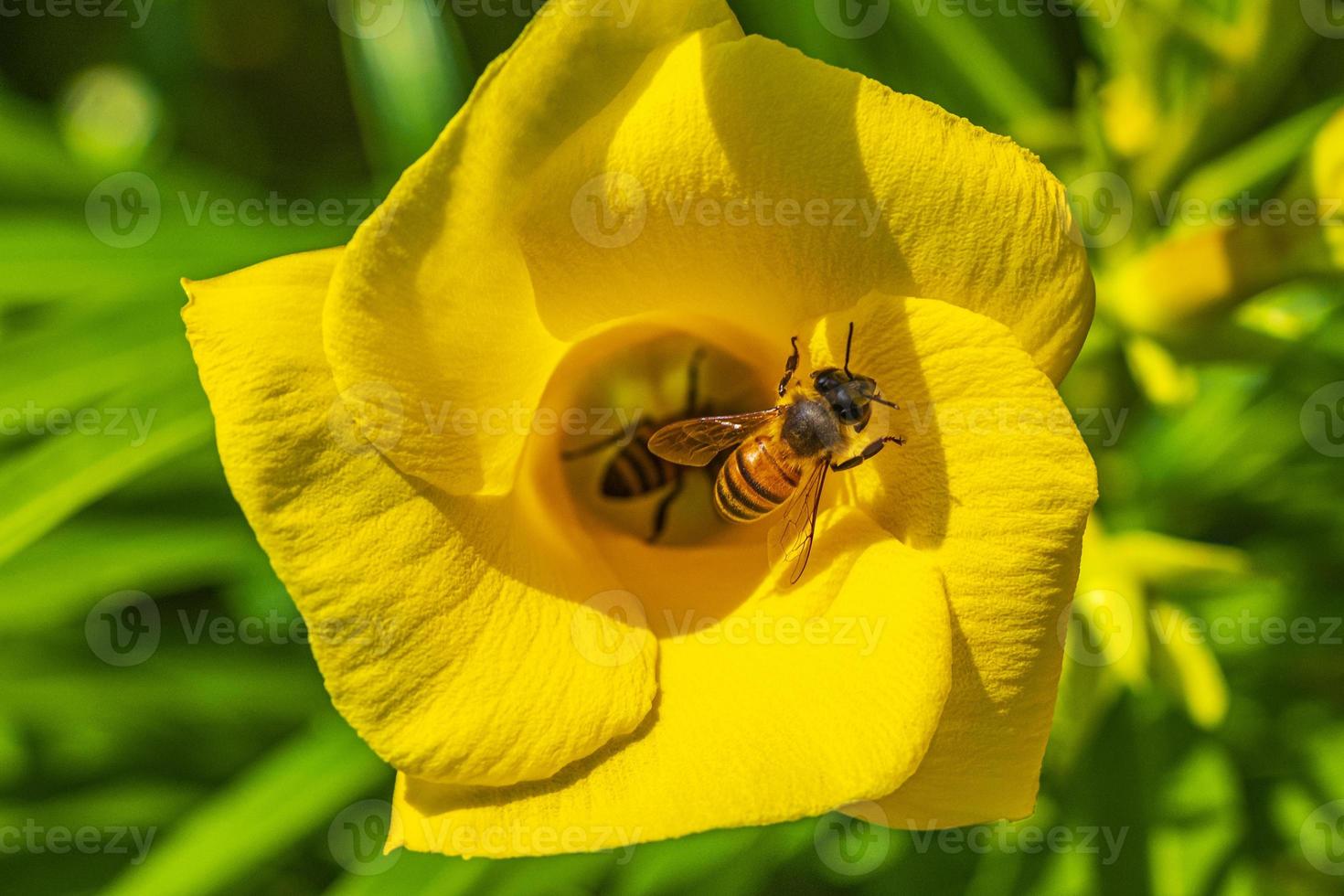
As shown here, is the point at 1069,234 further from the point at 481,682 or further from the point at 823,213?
the point at 481,682

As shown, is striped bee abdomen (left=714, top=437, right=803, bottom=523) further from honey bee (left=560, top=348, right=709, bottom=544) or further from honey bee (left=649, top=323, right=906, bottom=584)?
honey bee (left=560, top=348, right=709, bottom=544)

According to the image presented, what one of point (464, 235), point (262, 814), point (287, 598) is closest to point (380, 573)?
point (464, 235)

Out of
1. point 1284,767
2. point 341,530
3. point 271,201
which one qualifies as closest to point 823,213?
point 341,530

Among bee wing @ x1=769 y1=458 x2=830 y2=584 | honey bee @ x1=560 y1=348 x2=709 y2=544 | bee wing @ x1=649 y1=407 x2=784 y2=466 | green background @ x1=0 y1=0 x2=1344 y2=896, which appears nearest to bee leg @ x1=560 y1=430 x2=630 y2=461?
honey bee @ x1=560 y1=348 x2=709 y2=544

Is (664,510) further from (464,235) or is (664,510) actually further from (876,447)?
(464,235)

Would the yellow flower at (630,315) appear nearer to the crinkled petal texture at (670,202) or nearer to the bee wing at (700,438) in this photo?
the crinkled petal texture at (670,202)

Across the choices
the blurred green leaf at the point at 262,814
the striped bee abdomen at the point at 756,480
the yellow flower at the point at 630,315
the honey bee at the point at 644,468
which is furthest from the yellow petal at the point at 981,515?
the blurred green leaf at the point at 262,814
